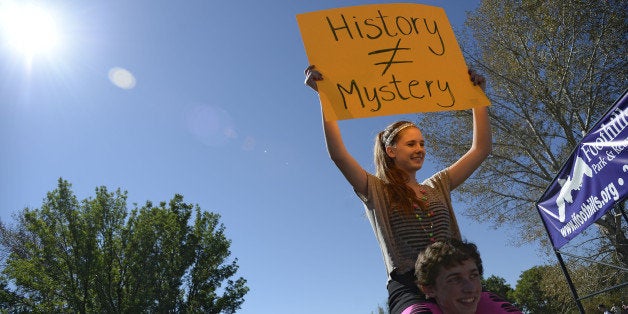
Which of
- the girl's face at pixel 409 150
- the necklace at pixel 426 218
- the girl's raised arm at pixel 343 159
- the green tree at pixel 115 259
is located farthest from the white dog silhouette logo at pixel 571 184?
the green tree at pixel 115 259

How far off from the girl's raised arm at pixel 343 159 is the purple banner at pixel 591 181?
287 centimetres

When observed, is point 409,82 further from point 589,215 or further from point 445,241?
point 589,215

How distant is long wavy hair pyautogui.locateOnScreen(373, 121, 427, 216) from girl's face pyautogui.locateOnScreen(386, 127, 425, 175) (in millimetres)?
26

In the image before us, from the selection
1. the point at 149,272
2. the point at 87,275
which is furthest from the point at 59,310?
the point at 149,272

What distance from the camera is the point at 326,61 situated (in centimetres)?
278

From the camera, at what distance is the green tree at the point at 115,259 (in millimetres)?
20203

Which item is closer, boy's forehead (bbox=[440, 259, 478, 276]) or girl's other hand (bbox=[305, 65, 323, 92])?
boy's forehead (bbox=[440, 259, 478, 276])

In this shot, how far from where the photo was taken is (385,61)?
9.52 feet

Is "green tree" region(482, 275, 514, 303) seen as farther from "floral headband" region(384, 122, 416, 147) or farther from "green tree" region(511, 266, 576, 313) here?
"floral headband" region(384, 122, 416, 147)

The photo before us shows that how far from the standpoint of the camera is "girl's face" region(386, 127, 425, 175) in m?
2.54

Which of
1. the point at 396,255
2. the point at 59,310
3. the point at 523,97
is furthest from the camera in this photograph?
the point at 59,310

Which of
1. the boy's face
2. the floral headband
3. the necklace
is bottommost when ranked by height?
the boy's face

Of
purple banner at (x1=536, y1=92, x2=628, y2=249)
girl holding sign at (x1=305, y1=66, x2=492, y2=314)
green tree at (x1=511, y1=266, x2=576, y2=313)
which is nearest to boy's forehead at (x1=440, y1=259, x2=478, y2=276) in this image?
girl holding sign at (x1=305, y1=66, x2=492, y2=314)

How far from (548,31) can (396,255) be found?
50.0 ft
